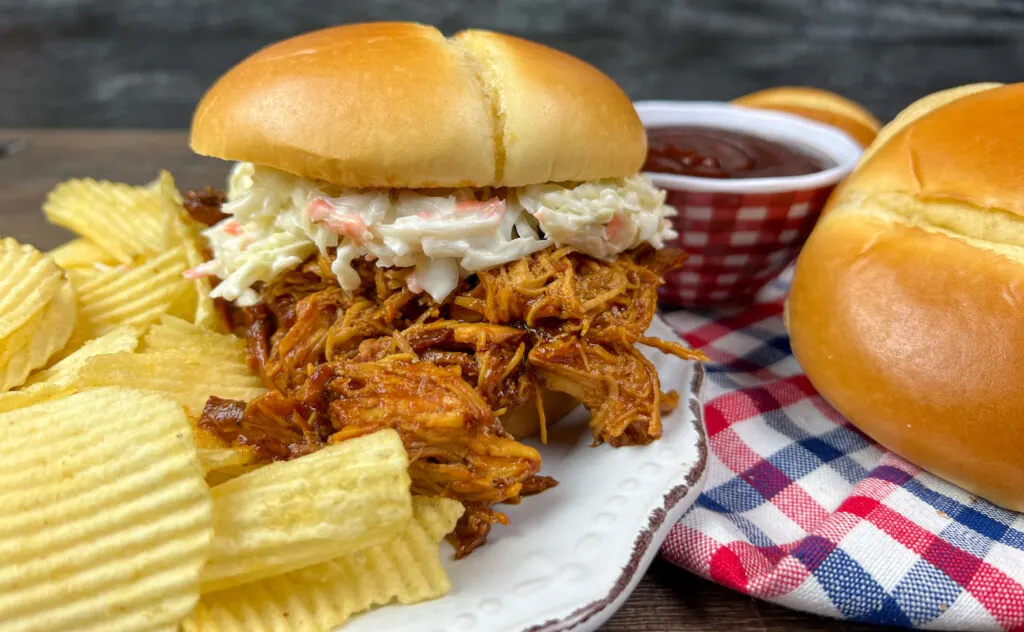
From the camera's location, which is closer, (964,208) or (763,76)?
(964,208)

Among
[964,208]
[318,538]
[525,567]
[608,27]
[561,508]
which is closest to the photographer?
[318,538]

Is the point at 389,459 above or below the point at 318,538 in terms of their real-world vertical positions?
above

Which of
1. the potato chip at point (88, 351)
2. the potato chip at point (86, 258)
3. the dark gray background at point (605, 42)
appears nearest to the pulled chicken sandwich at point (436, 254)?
the potato chip at point (88, 351)

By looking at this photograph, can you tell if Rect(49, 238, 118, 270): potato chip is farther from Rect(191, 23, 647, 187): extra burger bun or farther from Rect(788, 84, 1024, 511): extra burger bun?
Rect(788, 84, 1024, 511): extra burger bun

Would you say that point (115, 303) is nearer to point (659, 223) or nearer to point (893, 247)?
point (659, 223)

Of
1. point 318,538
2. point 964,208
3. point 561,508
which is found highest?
point 964,208

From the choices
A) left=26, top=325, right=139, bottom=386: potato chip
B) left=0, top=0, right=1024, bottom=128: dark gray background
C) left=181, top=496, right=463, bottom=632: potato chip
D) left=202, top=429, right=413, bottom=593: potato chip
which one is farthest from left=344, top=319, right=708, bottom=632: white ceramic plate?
left=0, top=0, right=1024, bottom=128: dark gray background

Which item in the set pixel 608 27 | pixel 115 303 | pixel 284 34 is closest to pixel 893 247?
pixel 115 303
